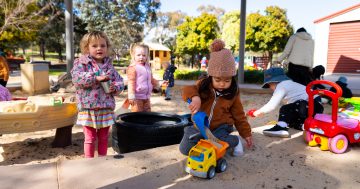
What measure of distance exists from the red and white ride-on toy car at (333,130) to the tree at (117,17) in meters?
28.8

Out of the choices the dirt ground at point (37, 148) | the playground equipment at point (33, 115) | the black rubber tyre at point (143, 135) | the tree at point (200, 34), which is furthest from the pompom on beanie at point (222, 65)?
the tree at point (200, 34)

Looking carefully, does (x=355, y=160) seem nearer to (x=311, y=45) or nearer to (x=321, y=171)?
(x=321, y=171)

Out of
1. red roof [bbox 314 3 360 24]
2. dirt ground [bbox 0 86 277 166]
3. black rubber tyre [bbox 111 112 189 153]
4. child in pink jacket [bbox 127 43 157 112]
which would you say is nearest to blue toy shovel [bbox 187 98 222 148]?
black rubber tyre [bbox 111 112 189 153]

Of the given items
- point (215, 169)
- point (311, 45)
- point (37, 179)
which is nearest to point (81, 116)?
point (37, 179)

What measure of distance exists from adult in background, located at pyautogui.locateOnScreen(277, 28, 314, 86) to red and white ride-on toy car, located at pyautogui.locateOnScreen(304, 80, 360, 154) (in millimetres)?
2470

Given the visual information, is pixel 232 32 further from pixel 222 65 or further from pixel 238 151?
pixel 222 65

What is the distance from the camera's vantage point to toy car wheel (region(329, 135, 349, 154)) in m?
2.70

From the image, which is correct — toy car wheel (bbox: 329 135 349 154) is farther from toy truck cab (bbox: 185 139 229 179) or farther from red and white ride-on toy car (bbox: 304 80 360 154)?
toy truck cab (bbox: 185 139 229 179)

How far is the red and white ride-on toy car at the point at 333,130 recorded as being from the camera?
2.70 metres

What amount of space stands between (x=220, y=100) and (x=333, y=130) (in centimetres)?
110

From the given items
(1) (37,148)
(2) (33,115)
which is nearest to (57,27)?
(1) (37,148)

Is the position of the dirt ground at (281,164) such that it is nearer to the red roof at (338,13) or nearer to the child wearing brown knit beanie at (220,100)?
the child wearing brown knit beanie at (220,100)

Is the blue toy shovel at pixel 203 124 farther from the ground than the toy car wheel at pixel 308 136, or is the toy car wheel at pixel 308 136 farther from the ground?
the blue toy shovel at pixel 203 124

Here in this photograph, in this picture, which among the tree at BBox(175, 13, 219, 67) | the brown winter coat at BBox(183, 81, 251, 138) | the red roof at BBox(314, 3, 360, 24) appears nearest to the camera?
the brown winter coat at BBox(183, 81, 251, 138)
